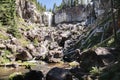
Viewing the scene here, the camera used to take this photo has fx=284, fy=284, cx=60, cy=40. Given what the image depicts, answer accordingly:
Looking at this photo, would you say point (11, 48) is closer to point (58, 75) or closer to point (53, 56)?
point (53, 56)

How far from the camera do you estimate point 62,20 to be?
176 m

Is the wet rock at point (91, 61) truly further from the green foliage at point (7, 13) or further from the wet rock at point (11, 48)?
the green foliage at point (7, 13)

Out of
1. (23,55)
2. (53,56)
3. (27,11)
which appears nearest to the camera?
(23,55)

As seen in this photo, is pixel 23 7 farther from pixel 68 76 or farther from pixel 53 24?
pixel 68 76

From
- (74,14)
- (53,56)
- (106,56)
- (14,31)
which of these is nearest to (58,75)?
(106,56)

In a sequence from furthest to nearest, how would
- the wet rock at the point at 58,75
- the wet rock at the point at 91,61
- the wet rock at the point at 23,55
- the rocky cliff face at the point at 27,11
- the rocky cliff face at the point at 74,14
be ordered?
the rocky cliff face at the point at 74,14 < the rocky cliff face at the point at 27,11 < the wet rock at the point at 23,55 < the wet rock at the point at 91,61 < the wet rock at the point at 58,75

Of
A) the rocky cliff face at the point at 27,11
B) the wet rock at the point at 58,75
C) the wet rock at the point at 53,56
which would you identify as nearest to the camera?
the wet rock at the point at 58,75

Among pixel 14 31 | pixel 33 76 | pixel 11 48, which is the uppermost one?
pixel 33 76

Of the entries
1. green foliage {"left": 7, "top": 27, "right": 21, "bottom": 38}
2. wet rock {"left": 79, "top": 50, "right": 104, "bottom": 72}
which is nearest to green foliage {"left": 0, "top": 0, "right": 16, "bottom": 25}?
green foliage {"left": 7, "top": 27, "right": 21, "bottom": 38}

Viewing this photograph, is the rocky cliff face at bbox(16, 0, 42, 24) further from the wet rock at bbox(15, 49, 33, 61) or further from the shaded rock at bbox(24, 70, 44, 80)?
the shaded rock at bbox(24, 70, 44, 80)

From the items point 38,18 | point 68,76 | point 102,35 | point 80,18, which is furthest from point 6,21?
point 80,18

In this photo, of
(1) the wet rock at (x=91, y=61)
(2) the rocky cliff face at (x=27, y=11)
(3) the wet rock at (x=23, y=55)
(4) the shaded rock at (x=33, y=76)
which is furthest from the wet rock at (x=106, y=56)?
(2) the rocky cliff face at (x=27, y=11)

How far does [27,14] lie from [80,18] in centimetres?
3801

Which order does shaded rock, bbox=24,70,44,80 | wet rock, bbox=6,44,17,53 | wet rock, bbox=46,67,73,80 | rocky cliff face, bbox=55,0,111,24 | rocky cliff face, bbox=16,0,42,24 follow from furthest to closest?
rocky cliff face, bbox=55,0,111,24 < rocky cliff face, bbox=16,0,42,24 < wet rock, bbox=6,44,17,53 < shaded rock, bbox=24,70,44,80 < wet rock, bbox=46,67,73,80
